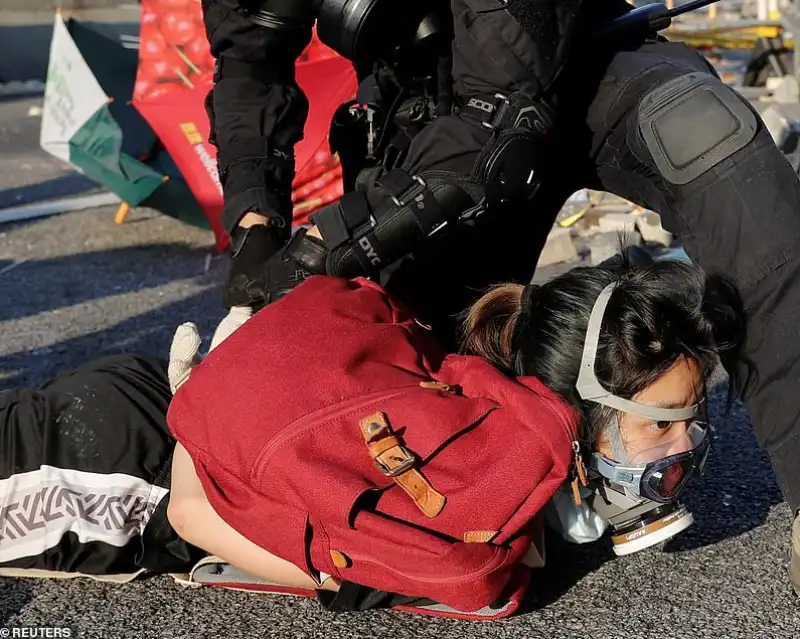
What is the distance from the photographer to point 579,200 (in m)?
4.56

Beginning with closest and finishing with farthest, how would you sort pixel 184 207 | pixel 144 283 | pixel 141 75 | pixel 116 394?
pixel 116 394 < pixel 144 283 < pixel 141 75 < pixel 184 207

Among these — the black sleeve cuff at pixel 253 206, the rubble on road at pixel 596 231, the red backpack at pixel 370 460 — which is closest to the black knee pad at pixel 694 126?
the red backpack at pixel 370 460

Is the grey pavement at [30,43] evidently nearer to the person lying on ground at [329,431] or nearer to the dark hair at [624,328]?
the person lying on ground at [329,431]

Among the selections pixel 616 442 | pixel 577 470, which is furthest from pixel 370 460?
pixel 616 442

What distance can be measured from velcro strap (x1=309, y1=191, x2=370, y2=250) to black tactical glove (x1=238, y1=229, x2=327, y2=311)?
3 cm

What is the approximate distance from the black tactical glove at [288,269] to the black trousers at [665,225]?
36 centimetres

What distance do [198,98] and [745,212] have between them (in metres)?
2.82

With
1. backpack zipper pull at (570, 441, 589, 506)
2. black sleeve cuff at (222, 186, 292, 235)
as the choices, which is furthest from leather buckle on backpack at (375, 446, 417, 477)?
black sleeve cuff at (222, 186, 292, 235)

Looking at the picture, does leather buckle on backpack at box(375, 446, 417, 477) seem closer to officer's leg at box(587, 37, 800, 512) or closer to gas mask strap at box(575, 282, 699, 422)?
gas mask strap at box(575, 282, 699, 422)

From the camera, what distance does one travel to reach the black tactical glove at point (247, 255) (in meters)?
2.05

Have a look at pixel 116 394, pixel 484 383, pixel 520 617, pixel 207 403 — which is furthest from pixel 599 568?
pixel 116 394

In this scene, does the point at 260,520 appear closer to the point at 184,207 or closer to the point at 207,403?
the point at 207,403

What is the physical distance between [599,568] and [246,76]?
131cm

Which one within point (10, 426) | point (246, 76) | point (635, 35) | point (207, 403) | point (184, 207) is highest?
point (635, 35)
